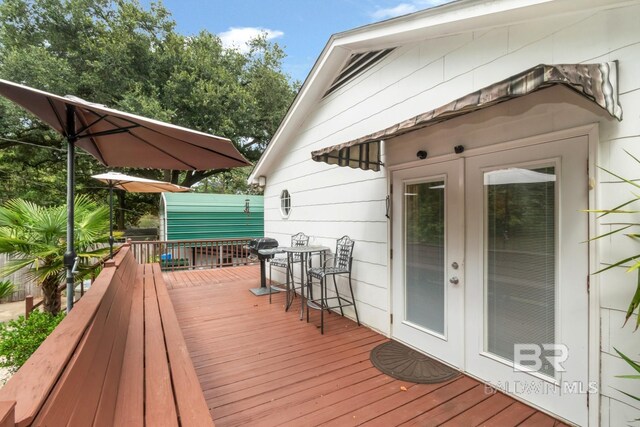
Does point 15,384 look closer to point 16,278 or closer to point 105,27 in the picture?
point 16,278

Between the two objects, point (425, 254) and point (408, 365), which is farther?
point (425, 254)

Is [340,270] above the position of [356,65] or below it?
below

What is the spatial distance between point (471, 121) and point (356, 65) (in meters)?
2.08

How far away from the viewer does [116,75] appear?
1064 centimetres

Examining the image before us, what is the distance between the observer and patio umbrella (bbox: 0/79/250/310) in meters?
1.89

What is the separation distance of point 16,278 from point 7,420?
9.56m

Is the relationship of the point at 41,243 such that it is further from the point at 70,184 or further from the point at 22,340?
the point at 70,184

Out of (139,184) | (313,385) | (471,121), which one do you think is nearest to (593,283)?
(471,121)

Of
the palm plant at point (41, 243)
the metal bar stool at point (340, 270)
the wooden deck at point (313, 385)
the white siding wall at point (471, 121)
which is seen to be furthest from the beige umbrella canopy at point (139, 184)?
the metal bar stool at point (340, 270)

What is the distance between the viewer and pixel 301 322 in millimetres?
4160

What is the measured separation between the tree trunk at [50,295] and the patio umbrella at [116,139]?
130cm

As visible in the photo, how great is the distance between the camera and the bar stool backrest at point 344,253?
4.16m

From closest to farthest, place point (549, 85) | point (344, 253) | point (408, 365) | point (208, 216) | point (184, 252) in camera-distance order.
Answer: point (549, 85) → point (408, 365) → point (344, 253) → point (184, 252) → point (208, 216)

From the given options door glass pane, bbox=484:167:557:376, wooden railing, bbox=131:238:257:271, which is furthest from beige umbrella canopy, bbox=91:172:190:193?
door glass pane, bbox=484:167:557:376
